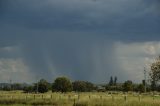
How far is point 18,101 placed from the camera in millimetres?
57438

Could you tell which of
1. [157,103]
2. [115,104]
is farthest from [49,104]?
[157,103]

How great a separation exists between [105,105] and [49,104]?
35.0 ft

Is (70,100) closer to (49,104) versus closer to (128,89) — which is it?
(49,104)

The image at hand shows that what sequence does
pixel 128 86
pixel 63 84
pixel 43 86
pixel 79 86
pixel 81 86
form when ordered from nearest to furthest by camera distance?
pixel 63 84
pixel 43 86
pixel 128 86
pixel 79 86
pixel 81 86

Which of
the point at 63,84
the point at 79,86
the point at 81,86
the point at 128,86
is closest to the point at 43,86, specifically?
the point at 63,84

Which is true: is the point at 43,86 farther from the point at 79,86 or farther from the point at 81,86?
the point at 81,86

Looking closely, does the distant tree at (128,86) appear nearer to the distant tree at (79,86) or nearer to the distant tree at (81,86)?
the distant tree at (81,86)

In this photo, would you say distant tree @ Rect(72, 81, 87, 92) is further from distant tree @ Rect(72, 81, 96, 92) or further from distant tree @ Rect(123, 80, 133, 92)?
distant tree @ Rect(123, 80, 133, 92)

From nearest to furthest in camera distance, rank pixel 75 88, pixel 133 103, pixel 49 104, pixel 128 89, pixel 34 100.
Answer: pixel 133 103 → pixel 49 104 → pixel 34 100 → pixel 128 89 → pixel 75 88

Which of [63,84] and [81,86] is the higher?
[63,84]

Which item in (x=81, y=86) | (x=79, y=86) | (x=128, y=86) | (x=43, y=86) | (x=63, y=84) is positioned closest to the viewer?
(x=63, y=84)

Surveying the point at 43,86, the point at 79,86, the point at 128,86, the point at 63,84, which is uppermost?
the point at 63,84

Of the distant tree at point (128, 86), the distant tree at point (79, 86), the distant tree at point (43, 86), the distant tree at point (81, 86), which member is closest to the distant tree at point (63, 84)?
the distant tree at point (43, 86)

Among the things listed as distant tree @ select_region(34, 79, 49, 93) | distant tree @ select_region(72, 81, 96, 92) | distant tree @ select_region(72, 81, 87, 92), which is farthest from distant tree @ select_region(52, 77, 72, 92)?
distant tree @ select_region(72, 81, 87, 92)
